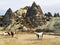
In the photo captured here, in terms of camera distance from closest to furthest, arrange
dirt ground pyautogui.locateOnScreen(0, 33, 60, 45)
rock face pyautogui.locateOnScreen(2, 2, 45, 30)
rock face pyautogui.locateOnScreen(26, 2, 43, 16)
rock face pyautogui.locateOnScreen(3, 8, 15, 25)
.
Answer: dirt ground pyautogui.locateOnScreen(0, 33, 60, 45), rock face pyautogui.locateOnScreen(2, 2, 45, 30), rock face pyautogui.locateOnScreen(26, 2, 43, 16), rock face pyautogui.locateOnScreen(3, 8, 15, 25)

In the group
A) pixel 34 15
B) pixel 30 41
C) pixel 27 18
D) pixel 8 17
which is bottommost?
pixel 30 41

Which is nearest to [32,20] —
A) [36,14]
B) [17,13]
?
[36,14]

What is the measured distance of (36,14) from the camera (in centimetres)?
8238

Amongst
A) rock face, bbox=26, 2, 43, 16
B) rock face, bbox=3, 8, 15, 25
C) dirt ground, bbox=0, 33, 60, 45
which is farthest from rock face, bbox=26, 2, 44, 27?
dirt ground, bbox=0, 33, 60, 45

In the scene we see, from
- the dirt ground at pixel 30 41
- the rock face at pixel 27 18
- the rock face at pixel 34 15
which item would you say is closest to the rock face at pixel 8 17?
the rock face at pixel 27 18

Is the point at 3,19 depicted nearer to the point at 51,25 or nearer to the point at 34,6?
the point at 34,6

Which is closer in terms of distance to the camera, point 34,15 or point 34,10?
point 34,15

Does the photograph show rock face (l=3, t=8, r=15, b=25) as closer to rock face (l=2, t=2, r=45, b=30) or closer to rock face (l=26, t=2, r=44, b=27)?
rock face (l=2, t=2, r=45, b=30)

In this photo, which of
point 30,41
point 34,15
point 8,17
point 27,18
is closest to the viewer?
point 30,41

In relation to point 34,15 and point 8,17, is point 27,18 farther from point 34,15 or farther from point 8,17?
point 8,17

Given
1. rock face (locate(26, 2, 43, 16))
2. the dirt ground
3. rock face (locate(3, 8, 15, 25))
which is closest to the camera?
the dirt ground

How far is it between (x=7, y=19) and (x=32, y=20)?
2335 centimetres

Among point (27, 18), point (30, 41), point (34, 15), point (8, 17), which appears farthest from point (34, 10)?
point (30, 41)

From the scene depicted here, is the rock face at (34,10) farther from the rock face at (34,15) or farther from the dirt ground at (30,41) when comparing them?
the dirt ground at (30,41)
